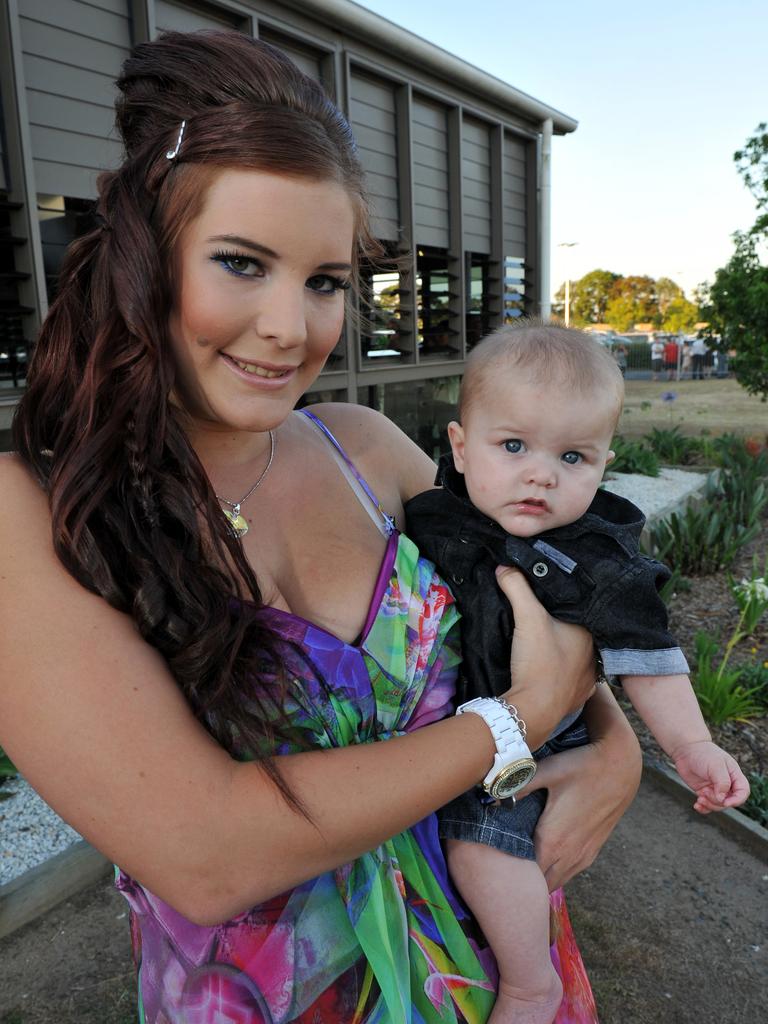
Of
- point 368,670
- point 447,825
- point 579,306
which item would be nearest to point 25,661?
point 368,670

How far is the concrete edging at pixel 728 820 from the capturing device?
10.8ft

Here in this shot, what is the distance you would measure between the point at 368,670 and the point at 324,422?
2.05 ft

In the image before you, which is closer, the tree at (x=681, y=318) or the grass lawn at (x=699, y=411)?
the grass lawn at (x=699, y=411)

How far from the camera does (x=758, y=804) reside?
3.55m

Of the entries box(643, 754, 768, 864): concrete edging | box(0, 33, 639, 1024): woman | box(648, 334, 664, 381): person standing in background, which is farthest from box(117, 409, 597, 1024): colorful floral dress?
box(648, 334, 664, 381): person standing in background

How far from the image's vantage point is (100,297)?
1.21 meters

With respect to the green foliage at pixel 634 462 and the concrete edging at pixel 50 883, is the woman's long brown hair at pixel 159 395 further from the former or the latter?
the green foliage at pixel 634 462

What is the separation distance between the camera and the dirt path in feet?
8.17

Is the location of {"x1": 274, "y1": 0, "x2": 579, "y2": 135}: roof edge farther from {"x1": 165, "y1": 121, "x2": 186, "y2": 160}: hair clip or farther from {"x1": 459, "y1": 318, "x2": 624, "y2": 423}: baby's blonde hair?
{"x1": 165, "y1": 121, "x2": 186, "y2": 160}: hair clip

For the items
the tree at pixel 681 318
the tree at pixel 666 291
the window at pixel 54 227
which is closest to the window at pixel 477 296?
the window at pixel 54 227

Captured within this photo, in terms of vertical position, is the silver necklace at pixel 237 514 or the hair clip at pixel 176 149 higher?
the hair clip at pixel 176 149

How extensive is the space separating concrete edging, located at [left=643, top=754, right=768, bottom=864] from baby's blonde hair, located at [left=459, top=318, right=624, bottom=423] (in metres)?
2.48

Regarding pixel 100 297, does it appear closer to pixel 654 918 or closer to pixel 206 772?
pixel 206 772

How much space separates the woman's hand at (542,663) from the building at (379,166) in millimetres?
849
